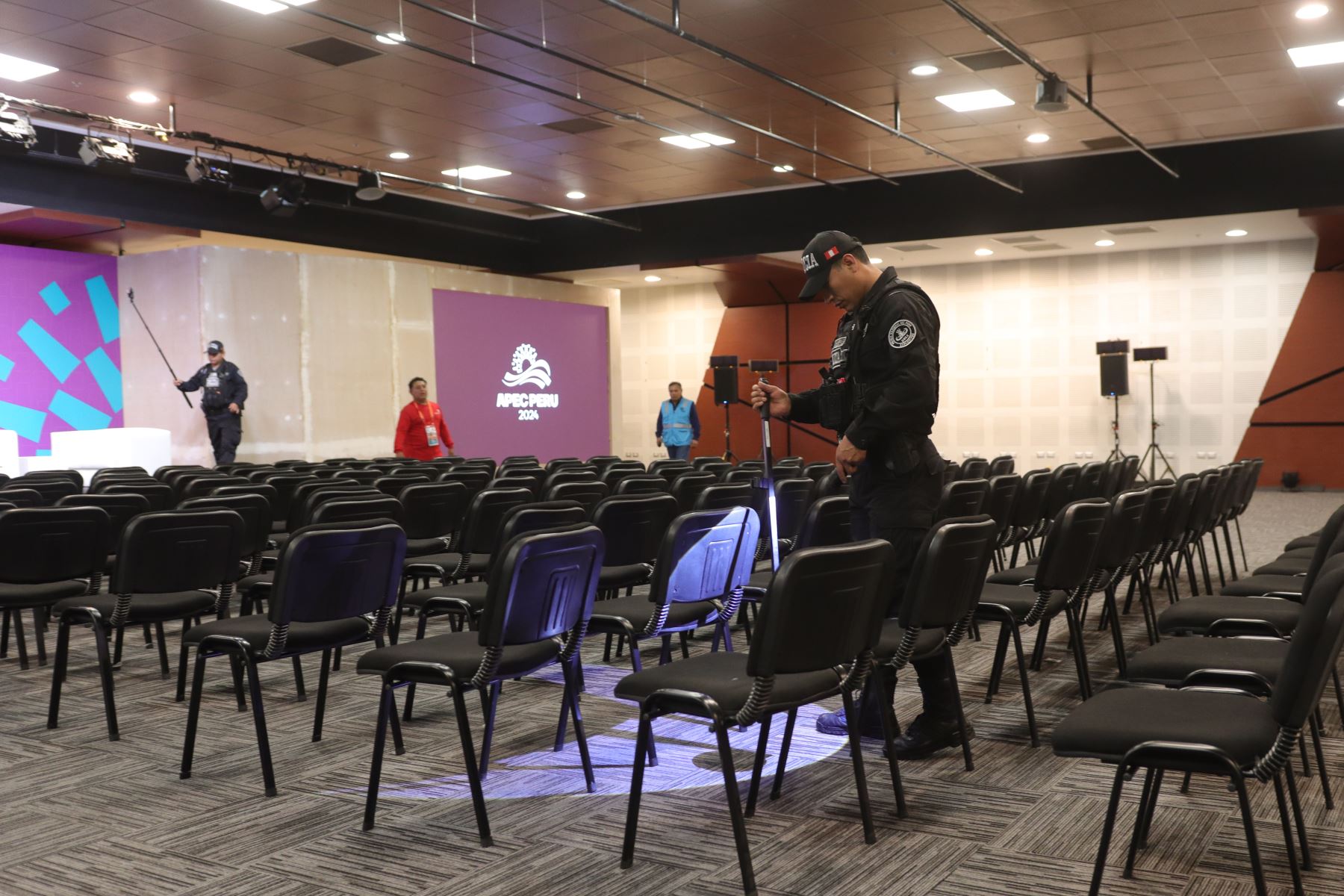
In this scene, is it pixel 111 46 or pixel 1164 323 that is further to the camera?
pixel 1164 323

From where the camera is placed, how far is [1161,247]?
16594 mm

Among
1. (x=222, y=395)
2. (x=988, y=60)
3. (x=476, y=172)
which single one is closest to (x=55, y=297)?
(x=222, y=395)

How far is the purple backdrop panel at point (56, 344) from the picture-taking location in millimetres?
13406

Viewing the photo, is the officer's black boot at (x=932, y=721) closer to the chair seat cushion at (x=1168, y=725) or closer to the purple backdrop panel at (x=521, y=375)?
the chair seat cushion at (x=1168, y=725)

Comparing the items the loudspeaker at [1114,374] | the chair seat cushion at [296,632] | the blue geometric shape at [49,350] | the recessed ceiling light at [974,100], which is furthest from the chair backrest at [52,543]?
the loudspeaker at [1114,374]

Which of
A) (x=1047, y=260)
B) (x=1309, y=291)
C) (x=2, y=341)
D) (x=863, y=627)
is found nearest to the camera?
(x=863, y=627)

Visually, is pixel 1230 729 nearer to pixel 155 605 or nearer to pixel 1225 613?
pixel 1225 613

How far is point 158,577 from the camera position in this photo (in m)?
4.03

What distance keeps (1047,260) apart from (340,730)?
1563cm

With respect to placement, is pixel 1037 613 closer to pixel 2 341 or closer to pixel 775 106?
pixel 775 106

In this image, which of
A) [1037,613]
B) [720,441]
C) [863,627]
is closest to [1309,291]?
[720,441]

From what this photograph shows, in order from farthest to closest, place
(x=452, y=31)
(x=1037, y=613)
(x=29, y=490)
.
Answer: (x=452, y=31) → (x=29, y=490) → (x=1037, y=613)

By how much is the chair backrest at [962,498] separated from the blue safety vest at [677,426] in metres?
9.74

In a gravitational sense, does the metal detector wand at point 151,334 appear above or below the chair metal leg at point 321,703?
above
